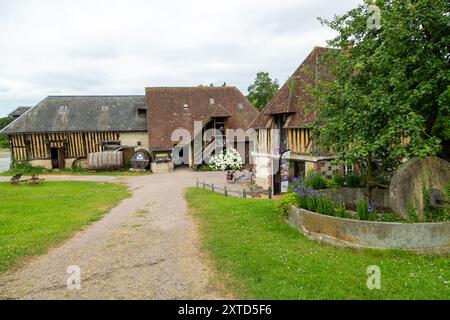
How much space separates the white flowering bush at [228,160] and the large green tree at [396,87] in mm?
16900

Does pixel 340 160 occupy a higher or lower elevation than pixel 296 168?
higher

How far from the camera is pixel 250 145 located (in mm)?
28750

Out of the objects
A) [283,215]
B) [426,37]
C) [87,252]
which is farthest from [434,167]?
[87,252]

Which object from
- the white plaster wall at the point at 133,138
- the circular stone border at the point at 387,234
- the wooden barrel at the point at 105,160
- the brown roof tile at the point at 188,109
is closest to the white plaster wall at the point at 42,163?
the wooden barrel at the point at 105,160

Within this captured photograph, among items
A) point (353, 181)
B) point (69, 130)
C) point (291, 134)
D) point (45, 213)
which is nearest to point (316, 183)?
point (353, 181)

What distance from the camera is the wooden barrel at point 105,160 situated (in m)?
27.5

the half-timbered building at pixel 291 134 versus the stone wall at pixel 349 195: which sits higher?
the half-timbered building at pixel 291 134

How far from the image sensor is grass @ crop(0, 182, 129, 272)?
841cm

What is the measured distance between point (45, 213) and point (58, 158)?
62.0ft

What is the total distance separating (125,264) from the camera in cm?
691

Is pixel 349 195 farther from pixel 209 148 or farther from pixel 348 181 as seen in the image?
pixel 209 148

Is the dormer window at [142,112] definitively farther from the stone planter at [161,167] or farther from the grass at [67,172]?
the stone planter at [161,167]
